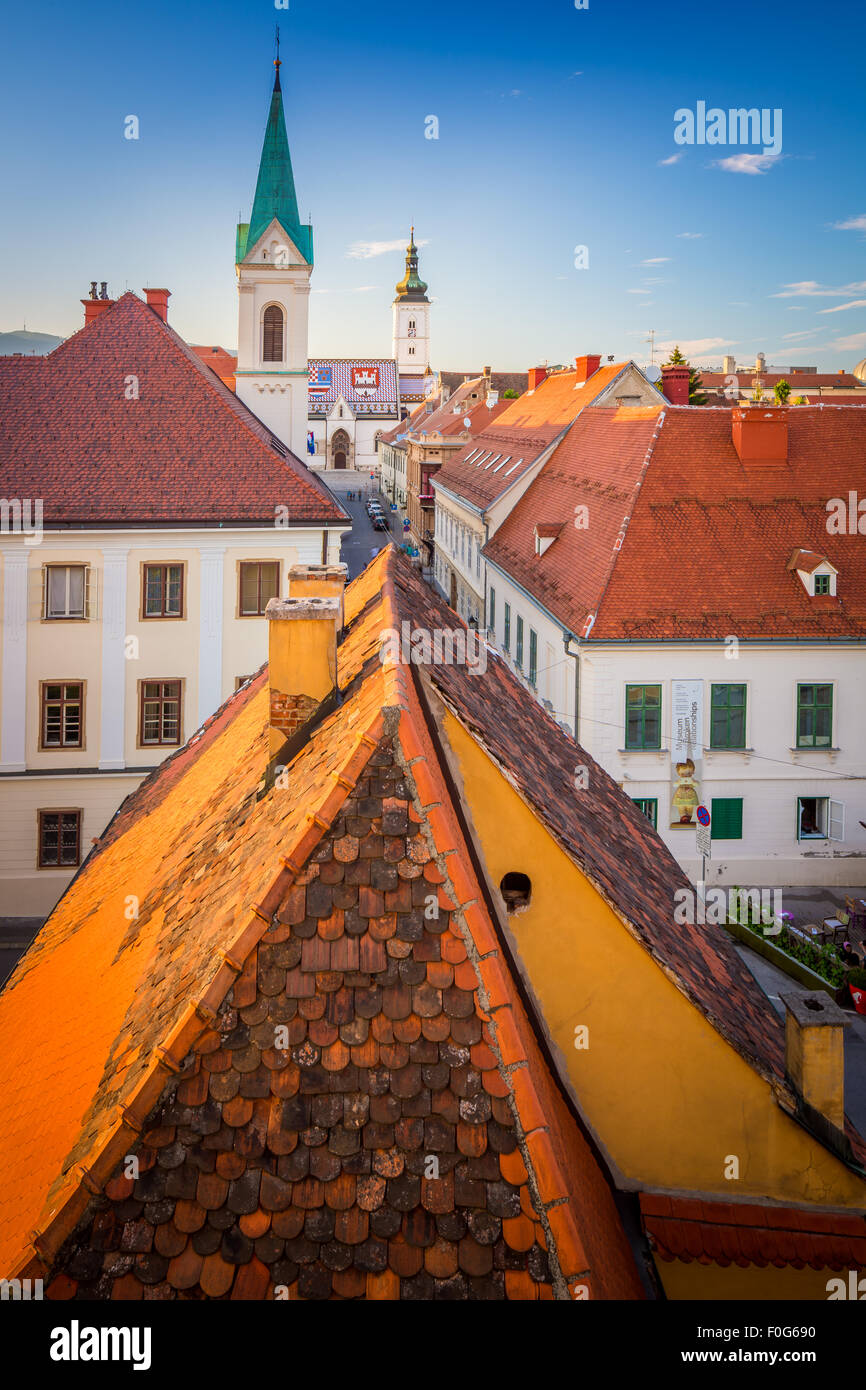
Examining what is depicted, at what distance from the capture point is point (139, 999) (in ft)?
22.3

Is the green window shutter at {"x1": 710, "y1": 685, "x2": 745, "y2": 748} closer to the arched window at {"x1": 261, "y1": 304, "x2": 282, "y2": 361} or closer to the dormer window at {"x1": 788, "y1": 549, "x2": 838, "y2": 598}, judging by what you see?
the dormer window at {"x1": 788, "y1": 549, "x2": 838, "y2": 598}

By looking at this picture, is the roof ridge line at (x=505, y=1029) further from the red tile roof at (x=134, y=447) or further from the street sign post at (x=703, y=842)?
the street sign post at (x=703, y=842)

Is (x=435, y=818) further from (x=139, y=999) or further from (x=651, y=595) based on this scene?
(x=651, y=595)

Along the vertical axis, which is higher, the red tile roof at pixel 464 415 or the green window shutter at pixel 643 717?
the red tile roof at pixel 464 415

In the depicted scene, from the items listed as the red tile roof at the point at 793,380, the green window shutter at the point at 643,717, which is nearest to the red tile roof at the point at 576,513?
the green window shutter at the point at 643,717

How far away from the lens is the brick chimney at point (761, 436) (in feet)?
91.6

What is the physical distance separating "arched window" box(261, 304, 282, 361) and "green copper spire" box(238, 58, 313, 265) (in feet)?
5.39

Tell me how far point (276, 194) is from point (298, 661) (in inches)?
1135

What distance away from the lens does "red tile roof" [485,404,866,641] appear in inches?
1007

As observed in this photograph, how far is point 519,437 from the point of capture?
45719 mm

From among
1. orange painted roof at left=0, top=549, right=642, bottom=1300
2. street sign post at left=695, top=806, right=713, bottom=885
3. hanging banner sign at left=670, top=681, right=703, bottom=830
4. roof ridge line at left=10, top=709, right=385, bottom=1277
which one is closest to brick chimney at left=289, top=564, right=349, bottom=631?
orange painted roof at left=0, top=549, right=642, bottom=1300

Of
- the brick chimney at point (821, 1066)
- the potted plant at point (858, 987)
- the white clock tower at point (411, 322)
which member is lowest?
the potted plant at point (858, 987)

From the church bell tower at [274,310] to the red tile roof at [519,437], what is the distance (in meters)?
9.58
